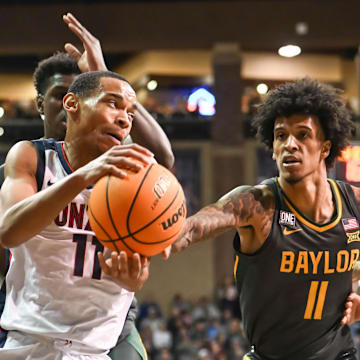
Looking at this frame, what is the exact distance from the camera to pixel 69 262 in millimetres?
3258

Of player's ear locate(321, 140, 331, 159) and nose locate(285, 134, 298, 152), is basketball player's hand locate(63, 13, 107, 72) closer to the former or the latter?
nose locate(285, 134, 298, 152)

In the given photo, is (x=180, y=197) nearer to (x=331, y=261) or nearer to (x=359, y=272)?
(x=331, y=261)

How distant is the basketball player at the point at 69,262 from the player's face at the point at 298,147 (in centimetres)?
120

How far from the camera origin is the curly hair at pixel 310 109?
432 centimetres

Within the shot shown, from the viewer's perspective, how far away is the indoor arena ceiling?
1845cm

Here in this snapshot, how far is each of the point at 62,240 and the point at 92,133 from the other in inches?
Result: 21.4

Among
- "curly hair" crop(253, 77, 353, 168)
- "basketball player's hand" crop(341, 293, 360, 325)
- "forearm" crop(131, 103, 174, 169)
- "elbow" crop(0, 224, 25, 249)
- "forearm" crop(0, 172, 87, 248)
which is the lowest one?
"basketball player's hand" crop(341, 293, 360, 325)

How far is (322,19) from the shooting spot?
730 inches

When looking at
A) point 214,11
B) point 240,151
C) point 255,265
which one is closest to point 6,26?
point 214,11

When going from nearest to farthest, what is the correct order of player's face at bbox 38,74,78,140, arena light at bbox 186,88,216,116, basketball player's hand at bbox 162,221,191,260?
basketball player's hand at bbox 162,221,191,260
player's face at bbox 38,74,78,140
arena light at bbox 186,88,216,116

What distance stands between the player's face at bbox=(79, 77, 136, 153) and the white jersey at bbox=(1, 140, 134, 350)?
0.32 m

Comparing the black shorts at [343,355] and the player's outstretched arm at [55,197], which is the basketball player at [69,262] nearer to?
the player's outstretched arm at [55,197]

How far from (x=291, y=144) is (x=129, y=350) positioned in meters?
1.56

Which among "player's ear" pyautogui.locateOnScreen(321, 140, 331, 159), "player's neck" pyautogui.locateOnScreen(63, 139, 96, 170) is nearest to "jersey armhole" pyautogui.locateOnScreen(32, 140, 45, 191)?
"player's neck" pyautogui.locateOnScreen(63, 139, 96, 170)
